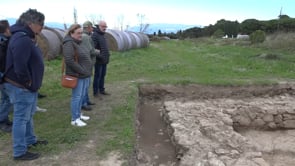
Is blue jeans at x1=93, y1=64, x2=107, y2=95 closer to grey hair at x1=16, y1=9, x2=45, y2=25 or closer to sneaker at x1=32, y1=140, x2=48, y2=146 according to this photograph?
→ sneaker at x1=32, y1=140, x2=48, y2=146

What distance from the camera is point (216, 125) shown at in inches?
295

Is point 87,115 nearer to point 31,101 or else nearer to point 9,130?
point 9,130

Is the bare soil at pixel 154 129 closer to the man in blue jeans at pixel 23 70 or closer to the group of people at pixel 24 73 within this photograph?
the group of people at pixel 24 73

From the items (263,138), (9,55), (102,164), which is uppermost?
(9,55)

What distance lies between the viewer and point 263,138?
331 inches

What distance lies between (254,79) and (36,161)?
→ 8.76 metres

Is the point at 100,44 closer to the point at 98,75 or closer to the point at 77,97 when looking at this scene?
the point at 98,75

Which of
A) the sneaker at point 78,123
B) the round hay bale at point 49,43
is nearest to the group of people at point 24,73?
the sneaker at point 78,123

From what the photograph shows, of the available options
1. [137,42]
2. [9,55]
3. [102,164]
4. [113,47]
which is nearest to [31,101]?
[9,55]

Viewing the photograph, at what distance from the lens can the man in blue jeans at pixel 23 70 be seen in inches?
170

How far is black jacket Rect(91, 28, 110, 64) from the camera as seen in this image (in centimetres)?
781

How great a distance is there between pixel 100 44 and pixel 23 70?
362 centimetres

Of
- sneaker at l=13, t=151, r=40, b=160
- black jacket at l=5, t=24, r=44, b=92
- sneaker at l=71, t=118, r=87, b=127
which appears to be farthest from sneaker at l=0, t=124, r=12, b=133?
black jacket at l=5, t=24, r=44, b=92

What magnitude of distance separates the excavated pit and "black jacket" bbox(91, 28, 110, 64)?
1.72 meters
